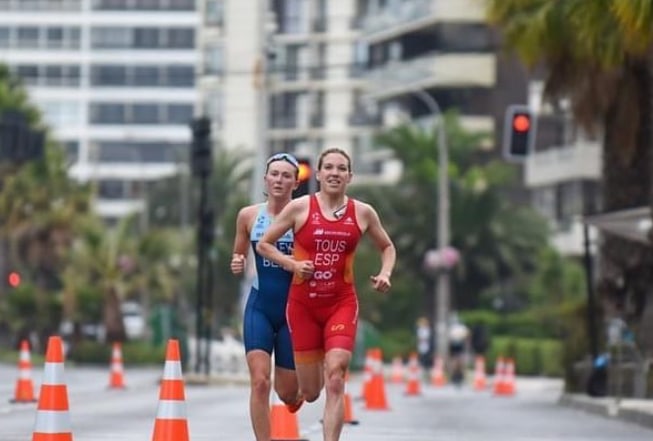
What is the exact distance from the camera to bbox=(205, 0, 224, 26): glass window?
105938 millimetres

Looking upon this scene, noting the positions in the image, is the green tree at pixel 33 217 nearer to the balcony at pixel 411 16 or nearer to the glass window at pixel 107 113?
the balcony at pixel 411 16

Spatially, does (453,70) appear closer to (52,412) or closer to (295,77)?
(295,77)

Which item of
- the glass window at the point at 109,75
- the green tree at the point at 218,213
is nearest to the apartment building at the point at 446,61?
the green tree at the point at 218,213

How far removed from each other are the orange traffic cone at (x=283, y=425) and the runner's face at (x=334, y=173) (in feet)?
12.3

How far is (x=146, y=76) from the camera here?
126 m

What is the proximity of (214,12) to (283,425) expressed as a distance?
9031 centimetres

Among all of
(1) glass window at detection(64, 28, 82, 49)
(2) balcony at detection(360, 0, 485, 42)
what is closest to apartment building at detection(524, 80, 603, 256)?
(2) balcony at detection(360, 0, 485, 42)

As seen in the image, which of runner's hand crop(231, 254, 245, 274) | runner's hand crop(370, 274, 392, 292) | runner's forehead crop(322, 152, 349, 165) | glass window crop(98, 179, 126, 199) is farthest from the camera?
glass window crop(98, 179, 126, 199)

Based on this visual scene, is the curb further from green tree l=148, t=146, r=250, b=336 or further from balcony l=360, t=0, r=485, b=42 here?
balcony l=360, t=0, r=485, b=42

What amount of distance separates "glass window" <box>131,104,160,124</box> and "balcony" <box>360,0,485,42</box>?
35132 millimetres

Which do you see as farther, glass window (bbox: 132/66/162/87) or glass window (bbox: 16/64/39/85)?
glass window (bbox: 16/64/39/85)

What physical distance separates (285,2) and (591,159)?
117 ft

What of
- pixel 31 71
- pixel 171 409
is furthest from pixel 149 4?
pixel 171 409

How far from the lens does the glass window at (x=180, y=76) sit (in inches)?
4950
